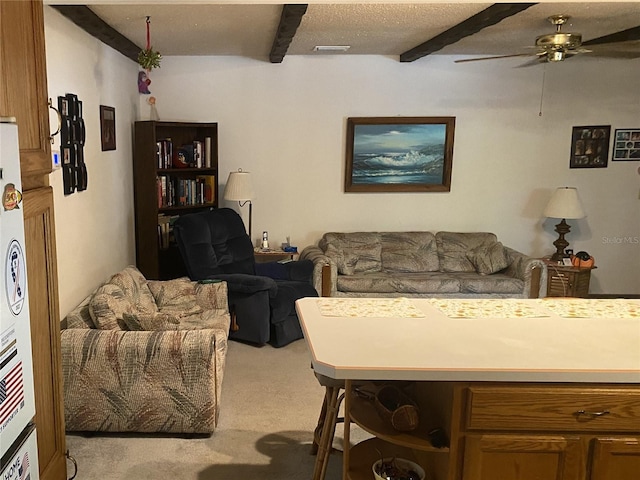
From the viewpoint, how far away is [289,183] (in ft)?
18.4

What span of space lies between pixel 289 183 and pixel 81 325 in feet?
9.21

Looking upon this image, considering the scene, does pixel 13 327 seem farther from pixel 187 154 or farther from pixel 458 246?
pixel 458 246

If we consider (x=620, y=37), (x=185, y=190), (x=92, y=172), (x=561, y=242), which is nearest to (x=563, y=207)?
(x=561, y=242)

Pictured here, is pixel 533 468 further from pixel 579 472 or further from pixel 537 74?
pixel 537 74

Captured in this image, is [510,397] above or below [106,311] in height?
above

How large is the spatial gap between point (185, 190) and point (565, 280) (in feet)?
11.6

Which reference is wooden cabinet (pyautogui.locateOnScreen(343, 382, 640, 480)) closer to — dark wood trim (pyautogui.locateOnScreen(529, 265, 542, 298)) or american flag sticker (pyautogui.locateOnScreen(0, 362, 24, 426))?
american flag sticker (pyautogui.locateOnScreen(0, 362, 24, 426))

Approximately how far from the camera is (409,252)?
213 inches

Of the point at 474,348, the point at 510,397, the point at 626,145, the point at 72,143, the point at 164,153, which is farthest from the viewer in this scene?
the point at 626,145

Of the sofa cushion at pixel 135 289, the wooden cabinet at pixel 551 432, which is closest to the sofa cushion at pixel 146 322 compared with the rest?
the sofa cushion at pixel 135 289

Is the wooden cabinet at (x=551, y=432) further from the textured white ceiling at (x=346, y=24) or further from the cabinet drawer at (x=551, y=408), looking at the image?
the textured white ceiling at (x=346, y=24)

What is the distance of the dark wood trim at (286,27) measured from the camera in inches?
132

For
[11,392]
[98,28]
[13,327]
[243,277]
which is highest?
[98,28]

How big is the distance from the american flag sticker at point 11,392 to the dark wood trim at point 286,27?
241 cm
